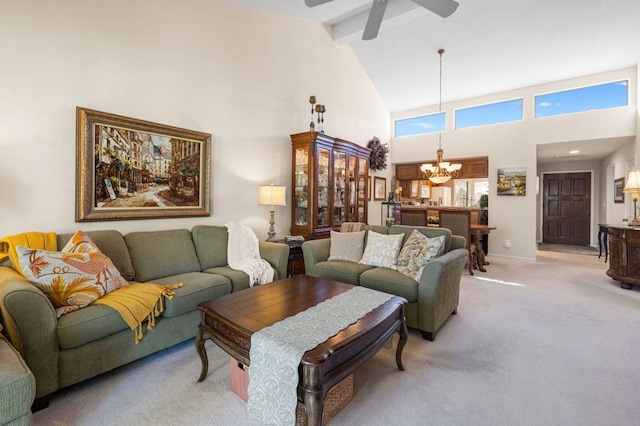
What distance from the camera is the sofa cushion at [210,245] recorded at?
124 inches

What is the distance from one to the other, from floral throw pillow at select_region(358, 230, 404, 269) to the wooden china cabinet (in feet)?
3.68

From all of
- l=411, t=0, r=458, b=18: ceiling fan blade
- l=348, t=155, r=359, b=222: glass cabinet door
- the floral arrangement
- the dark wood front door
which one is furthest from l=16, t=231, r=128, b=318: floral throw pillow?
the dark wood front door

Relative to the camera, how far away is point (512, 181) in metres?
5.98

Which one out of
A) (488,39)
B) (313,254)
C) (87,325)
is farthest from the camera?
(488,39)

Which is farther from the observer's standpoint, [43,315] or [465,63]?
[465,63]

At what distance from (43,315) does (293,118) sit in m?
3.67

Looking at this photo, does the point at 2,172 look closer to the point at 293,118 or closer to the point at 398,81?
the point at 293,118

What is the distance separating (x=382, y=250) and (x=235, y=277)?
153 centimetres

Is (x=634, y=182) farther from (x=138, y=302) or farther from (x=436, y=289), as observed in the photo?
(x=138, y=302)

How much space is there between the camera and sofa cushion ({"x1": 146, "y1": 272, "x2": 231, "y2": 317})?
2260 mm

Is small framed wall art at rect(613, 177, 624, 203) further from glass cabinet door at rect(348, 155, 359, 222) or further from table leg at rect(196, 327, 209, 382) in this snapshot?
table leg at rect(196, 327, 209, 382)

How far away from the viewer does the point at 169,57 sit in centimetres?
312

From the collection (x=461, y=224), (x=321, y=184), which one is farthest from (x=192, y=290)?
(x=461, y=224)

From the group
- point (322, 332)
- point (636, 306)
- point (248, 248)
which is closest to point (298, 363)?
point (322, 332)
